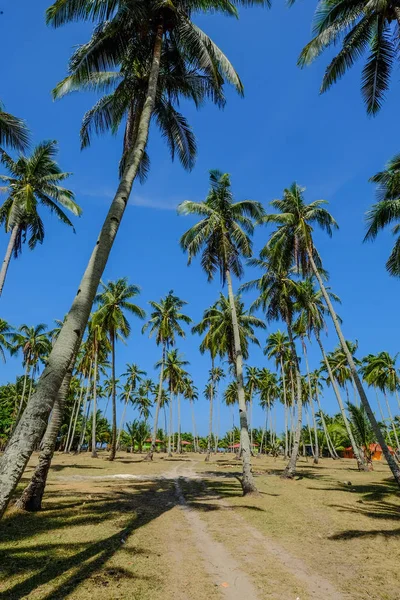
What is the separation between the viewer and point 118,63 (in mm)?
9867

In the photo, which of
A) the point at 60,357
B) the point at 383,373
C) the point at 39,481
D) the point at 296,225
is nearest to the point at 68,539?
the point at 39,481

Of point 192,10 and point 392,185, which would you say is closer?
point 192,10

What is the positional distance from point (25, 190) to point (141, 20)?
436 inches

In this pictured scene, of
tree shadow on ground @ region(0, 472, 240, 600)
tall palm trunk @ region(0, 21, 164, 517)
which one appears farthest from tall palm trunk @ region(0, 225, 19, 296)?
tall palm trunk @ region(0, 21, 164, 517)

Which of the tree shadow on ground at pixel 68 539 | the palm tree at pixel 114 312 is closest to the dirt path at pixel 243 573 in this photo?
the tree shadow on ground at pixel 68 539

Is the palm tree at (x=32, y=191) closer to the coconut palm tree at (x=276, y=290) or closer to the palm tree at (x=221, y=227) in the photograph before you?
the palm tree at (x=221, y=227)

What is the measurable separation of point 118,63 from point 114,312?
21966 millimetres

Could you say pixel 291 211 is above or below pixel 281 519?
above

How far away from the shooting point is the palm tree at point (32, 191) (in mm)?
17688

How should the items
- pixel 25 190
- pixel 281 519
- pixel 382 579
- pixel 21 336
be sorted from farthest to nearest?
pixel 21 336, pixel 25 190, pixel 281 519, pixel 382 579

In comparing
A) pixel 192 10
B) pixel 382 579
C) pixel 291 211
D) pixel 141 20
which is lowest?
pixel 382 579

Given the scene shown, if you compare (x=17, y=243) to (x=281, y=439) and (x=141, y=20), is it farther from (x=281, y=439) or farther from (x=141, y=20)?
(x=281, y=439)

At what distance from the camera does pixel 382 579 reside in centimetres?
539

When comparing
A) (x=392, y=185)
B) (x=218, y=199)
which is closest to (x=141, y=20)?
(x=218, y=199)
